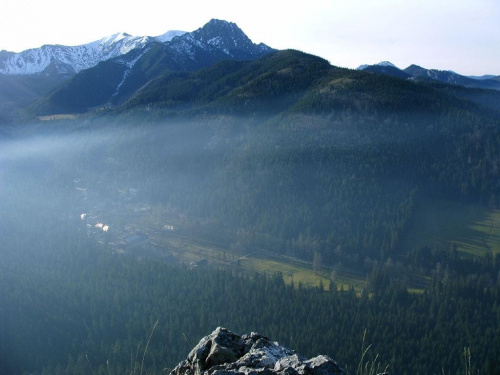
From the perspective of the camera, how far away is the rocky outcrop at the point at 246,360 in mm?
8180

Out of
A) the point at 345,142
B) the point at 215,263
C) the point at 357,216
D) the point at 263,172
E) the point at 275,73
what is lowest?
the point at 215,263

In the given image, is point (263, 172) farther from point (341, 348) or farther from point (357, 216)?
point (341, 348)

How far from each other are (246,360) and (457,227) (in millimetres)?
85174

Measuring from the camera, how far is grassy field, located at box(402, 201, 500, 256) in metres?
75.6

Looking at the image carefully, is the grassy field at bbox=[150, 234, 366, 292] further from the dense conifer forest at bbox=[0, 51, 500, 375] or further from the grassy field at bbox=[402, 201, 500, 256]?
the grassy field at bbox=[402, 201, 500, 256]

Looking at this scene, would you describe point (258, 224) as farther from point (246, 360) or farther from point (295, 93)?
point (246, 360)

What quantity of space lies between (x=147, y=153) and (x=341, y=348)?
104 metres

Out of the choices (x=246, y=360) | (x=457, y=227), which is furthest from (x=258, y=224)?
(x=246, y=360)

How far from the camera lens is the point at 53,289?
179 feet

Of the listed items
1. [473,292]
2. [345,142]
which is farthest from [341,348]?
[345,142]

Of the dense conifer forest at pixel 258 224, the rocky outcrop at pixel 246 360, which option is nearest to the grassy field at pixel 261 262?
the dense conifer forest at pixel 258 224

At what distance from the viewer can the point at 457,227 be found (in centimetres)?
8262

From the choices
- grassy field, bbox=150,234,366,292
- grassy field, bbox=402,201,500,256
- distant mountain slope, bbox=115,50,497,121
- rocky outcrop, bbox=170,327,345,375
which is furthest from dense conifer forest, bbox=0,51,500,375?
rocky outcrop, bbox=170,327,345,375

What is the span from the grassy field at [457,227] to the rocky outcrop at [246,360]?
7251 cm
